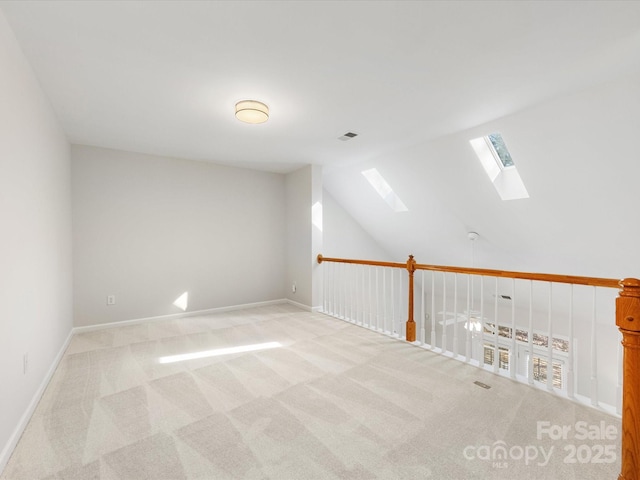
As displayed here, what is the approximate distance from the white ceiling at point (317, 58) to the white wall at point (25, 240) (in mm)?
287

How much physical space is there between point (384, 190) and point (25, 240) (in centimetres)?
484

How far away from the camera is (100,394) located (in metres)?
2.30

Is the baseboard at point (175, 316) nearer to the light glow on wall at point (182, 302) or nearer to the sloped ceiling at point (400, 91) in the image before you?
the light glow on wall at point (182, 302)

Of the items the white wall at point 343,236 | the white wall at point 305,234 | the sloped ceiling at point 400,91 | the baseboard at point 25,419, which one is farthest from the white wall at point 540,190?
the baseboard at point 25,419

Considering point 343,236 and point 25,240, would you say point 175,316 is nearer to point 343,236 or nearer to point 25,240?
point 25,240

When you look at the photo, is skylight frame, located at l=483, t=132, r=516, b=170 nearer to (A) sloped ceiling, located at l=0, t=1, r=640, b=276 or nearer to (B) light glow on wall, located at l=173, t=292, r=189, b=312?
(A) sloped ceiling, located at l=0, t=1, r=640, b=276

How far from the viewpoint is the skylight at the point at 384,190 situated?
5316 mm

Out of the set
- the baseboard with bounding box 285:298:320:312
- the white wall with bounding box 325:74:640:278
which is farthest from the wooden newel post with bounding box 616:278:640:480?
the baseboard with bounding box 285:298:320:312

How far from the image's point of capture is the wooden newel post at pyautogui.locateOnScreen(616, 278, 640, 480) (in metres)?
1.20

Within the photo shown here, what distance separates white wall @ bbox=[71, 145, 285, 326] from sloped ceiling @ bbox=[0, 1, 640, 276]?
1.24ft

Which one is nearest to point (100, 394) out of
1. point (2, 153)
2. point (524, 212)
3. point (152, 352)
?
point (152, 352)

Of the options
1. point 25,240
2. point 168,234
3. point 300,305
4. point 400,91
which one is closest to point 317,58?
point 400,91

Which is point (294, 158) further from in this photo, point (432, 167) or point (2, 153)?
point (2, 153)

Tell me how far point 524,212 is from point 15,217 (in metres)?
5.03
